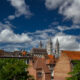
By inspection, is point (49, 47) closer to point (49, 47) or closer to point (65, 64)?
point (49, 47)

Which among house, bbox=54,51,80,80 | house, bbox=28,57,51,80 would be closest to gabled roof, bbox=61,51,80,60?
house, bbox=54,51,80,80

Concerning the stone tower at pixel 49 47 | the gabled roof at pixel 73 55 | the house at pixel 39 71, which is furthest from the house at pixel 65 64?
the stone tower at pixel 49 47

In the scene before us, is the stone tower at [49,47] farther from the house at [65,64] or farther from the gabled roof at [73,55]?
the gabled roof at [73,55]

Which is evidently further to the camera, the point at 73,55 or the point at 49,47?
the point at 49,47

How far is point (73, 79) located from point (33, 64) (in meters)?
19.9

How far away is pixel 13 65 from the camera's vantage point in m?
34.6

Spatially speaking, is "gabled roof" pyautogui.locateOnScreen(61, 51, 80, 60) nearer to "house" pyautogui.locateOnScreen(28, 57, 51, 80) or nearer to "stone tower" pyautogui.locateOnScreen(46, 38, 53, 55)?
"house" pyautogui.locateOnScreen(28, 57, 51, 80)

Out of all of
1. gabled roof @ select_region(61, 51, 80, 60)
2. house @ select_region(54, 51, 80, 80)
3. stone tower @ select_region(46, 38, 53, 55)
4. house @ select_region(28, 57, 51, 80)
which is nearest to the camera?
house @ select_region(54, 51, 80, 80)

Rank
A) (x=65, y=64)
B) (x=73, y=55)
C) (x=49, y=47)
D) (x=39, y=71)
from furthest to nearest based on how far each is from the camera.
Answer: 1. (x=49, y=47)
2. (x=39, y=71)
3. (x=73, y=55)
4. (x=65, y=64)

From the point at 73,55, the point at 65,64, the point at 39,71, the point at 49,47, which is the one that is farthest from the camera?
the point at 49,47

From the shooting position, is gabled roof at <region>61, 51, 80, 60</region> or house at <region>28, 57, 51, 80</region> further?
house at <region>28, 57, 51, 80</region>

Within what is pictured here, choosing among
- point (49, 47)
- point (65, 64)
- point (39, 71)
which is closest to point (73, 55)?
point (65, 64)

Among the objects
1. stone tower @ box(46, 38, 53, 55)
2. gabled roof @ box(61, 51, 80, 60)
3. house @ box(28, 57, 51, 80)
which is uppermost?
stone tower @ box(46, 38, 53, 55)

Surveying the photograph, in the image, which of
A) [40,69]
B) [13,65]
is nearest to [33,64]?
[40,69]
